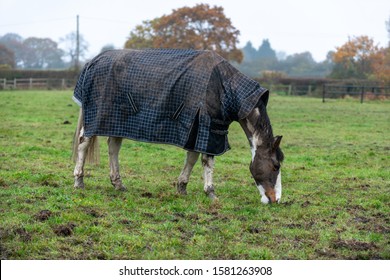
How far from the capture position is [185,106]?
7.71 metres

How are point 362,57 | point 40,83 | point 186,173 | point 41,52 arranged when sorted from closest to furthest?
point 186,173
point 40,83
point 362,57
point 41,52

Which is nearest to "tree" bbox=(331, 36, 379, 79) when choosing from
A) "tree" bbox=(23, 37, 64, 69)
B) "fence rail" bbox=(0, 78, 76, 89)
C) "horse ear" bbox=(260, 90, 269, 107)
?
"fence rail" bbox=(0, 78, 76, 89)

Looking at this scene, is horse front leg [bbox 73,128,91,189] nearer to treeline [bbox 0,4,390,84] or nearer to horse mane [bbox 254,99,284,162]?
horse mane [bbox 254,99,284,162]

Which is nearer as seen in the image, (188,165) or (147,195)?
(147,195)

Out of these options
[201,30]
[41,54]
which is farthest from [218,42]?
[41,54]

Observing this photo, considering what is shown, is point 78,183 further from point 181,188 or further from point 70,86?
point 70,86

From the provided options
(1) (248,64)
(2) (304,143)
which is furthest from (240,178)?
(1) (248,64)

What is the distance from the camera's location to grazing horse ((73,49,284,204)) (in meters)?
7.67

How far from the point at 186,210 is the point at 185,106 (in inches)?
56.1

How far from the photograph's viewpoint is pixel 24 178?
29.0 ft

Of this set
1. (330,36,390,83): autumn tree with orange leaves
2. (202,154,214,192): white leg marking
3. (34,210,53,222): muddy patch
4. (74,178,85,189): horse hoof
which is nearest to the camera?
(34,210,53,222): muddy patch

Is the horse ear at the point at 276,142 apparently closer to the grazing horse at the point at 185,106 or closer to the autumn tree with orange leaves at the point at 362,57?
the grazing horse at the point at 185,106

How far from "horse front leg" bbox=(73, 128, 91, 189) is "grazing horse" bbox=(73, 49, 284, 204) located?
0.07 m

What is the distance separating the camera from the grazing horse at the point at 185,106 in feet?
25.2
